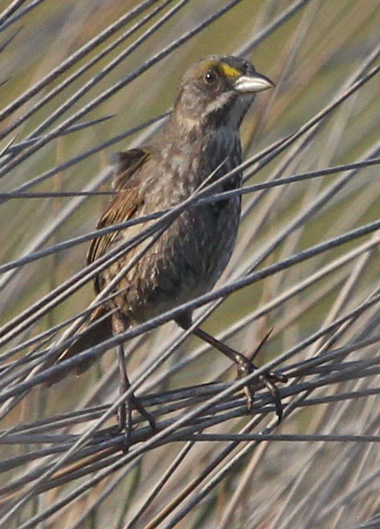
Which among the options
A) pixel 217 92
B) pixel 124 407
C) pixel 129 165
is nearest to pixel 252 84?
pixel 217 92

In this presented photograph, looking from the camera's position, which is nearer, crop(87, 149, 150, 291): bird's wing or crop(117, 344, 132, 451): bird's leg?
crop(117, 344, 132, 451): bird's leg

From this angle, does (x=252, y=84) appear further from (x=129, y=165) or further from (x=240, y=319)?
(x=240, y=319)

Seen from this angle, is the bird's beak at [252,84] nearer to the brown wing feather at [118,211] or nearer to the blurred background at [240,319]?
the blurred background at [240,319]

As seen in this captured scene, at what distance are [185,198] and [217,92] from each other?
32cm

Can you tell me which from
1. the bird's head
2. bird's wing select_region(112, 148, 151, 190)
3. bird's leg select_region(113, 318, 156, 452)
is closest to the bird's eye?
the bird's head

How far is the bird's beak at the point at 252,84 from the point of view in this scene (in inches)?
93.7

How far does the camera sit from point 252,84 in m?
2.45

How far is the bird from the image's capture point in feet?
8.16

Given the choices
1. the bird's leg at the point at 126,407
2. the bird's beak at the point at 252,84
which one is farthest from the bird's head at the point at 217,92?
the bird's leg at the point at 126,407

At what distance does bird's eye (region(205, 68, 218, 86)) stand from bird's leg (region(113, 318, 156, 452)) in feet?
2.17

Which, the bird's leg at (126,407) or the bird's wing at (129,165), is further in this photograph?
the bird's wing at (129,165)

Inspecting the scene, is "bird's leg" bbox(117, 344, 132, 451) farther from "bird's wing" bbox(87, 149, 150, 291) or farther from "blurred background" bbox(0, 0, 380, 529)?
"bird's wing" bbox(87, 149, 150, 291)

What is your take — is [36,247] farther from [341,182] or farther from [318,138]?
[318,138]

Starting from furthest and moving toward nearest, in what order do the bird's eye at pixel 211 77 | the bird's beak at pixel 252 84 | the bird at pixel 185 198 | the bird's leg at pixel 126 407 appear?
the bird's eye at pixel 211 77 → the bird at pixel 185 198 → the bird's beak at pixel 252 84 → the bird's leg at pixel 126 407
